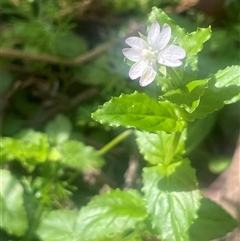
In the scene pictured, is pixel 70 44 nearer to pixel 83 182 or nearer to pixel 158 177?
pixel 83 182

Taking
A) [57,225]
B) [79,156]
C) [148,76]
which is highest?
[148,76]

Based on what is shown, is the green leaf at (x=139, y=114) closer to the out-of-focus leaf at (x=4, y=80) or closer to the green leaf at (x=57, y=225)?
the green leaf at (x=57, y=225)

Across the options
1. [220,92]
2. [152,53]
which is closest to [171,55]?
[152,53]

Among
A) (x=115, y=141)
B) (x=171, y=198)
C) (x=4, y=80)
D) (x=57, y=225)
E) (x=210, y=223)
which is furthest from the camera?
(x=4, y=80)

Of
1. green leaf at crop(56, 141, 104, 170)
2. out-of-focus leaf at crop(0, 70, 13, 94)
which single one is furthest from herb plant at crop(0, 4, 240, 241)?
out-of-focus leaf at crop(0, 70, 13, 94)

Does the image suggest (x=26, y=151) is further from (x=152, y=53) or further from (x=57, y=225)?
(x=152, y=53)

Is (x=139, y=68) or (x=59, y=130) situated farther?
(x=59, y=130)

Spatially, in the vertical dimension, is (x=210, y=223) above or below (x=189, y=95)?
below

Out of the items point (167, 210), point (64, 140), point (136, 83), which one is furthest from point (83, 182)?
point (167, 210)
